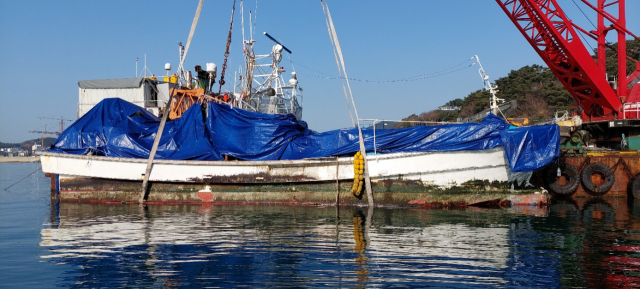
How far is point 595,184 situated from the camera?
62.6 feet

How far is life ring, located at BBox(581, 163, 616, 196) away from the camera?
18.7 metres

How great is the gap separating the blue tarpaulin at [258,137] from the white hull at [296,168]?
1.12 ft

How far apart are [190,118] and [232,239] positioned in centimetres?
809

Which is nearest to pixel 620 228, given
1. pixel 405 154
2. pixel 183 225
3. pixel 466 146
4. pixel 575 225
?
pixel 575 225

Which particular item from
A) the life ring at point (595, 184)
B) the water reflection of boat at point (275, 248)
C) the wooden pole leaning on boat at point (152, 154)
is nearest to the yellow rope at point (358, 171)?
the water reflection of boat at point (275, 248)

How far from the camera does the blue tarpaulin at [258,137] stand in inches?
594

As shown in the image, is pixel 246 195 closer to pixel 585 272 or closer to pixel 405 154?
pixel 405 154

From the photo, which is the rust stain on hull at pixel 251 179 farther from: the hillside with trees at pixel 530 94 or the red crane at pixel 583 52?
the hillside with trees at pixel 530 94

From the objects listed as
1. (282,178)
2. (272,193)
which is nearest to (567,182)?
(282,178)

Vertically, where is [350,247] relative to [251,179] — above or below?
below

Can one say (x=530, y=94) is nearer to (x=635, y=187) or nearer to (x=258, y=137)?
(x=635, y=187)

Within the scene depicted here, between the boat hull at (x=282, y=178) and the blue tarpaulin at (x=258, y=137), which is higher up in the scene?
the blue tarpaulin at (x=258, y=137)

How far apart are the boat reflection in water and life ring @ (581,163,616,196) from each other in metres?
4.14

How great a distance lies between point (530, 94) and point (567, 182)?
31.2 meters
